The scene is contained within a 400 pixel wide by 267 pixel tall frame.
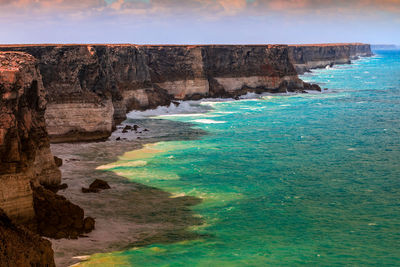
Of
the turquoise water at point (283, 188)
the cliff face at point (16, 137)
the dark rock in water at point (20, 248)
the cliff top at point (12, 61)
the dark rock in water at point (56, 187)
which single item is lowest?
the turquoise water at point (283, 188)

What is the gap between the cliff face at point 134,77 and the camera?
52.6 metres

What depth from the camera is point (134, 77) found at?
7669 centimetres

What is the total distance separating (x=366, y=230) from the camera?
94.3 ft

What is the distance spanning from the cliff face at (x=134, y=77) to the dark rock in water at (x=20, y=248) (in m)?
30.7

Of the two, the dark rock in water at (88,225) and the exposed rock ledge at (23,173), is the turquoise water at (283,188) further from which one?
the exposed rock ledge at (23,173)

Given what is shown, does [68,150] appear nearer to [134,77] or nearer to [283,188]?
[283,188]

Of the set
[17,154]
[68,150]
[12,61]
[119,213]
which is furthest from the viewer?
[68,150]

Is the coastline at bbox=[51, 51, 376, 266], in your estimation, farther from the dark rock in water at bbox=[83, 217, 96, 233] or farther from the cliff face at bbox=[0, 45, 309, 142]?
the cliff face at bbox=[0, 45, 309, 142]

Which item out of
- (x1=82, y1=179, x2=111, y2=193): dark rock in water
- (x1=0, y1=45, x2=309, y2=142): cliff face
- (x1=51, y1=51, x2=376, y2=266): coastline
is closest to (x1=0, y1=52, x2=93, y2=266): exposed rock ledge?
(x1=51, y1=51, x2=376, y2=266): coastline

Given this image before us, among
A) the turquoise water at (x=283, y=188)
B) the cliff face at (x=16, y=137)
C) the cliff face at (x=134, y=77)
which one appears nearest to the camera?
the cliff face at (x=16, y=137)

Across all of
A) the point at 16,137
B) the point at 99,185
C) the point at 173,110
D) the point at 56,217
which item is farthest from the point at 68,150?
the point at 173,110

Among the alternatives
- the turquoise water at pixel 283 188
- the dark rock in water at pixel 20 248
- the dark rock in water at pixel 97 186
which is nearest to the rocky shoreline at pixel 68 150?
the dark rock in water at pixel 20 248

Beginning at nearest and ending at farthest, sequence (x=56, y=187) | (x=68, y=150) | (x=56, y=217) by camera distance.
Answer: (x=56, y=217) < (x=56, y=187) < (x=68, y=150)

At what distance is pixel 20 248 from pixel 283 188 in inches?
837
